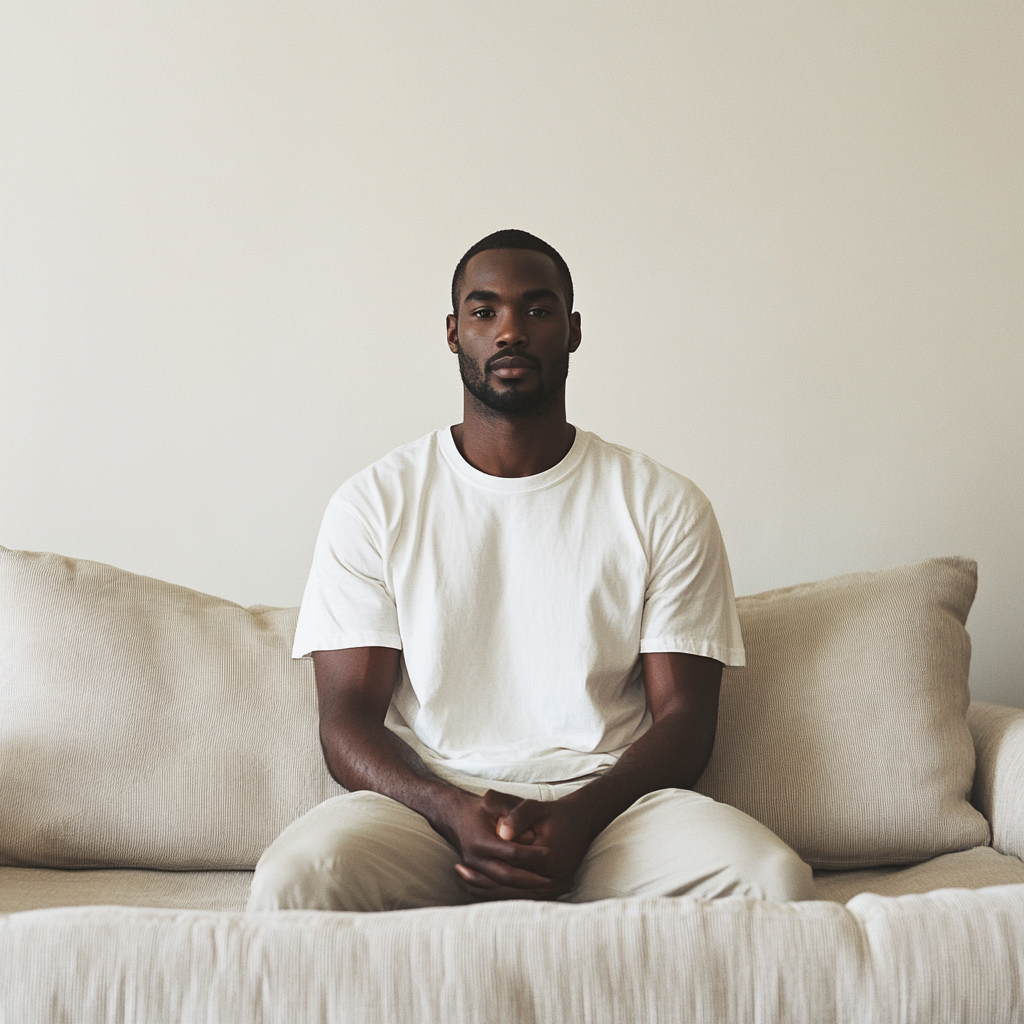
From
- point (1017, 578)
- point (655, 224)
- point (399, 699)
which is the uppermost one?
point (655, 224)

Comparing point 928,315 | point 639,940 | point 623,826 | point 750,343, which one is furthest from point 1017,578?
point 639,940

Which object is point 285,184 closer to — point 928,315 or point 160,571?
point 160,571

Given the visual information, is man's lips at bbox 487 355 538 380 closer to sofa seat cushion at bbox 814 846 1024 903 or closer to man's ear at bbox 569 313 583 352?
man's ear at bbox 569 313 583 352

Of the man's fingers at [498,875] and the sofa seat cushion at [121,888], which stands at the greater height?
the man's fingers at [498,875]

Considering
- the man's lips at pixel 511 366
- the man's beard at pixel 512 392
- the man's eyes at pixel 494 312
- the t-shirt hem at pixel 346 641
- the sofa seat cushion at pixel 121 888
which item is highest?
the man's eyes at pixel 494 312

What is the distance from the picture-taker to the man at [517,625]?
1.46m

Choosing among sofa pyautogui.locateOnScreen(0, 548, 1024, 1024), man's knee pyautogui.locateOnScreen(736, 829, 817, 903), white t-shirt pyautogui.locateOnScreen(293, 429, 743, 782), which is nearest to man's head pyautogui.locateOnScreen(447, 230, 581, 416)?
white t-shirt pyautogui.locateOnScreen(293, 429, 743, 782)

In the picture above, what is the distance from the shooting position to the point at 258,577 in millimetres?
2229

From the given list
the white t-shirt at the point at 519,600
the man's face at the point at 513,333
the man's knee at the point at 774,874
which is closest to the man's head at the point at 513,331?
the man's face at the point at 513,333

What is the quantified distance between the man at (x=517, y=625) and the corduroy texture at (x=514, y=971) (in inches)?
15.7

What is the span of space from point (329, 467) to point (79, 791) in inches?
33.4

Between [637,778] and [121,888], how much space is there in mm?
758

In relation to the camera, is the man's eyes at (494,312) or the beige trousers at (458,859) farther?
the man's eyes at (494,312)

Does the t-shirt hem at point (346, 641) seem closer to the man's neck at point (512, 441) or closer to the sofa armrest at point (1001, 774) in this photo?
the man's neck at point (512, 441)
